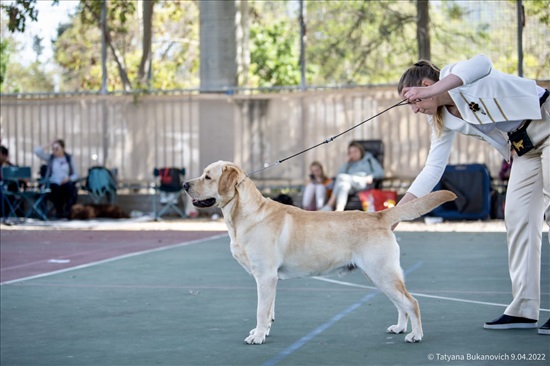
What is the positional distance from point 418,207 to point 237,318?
1.83m

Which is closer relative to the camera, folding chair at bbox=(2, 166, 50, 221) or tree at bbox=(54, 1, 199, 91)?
folding chair at bbox=(2, 166, 50, 221)

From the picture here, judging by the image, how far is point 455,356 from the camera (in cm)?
575

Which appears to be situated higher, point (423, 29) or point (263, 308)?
point (423, 29)

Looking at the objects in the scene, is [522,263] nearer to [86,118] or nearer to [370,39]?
[86,118]

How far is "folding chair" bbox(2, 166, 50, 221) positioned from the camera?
18672mm

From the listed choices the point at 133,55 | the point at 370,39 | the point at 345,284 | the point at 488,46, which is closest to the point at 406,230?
the point at 488,46

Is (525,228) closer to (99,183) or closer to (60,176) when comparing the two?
(60,176)

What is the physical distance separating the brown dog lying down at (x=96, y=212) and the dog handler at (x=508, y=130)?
13.5 metres

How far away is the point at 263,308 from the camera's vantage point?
6.36m

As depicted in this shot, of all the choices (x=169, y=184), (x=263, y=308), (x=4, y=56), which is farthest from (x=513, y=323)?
(x=4, y=56)

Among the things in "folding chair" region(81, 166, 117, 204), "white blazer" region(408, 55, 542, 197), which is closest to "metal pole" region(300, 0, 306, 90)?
"folding chair" region(81, 166, 117, 204)

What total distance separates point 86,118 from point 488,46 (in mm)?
8340

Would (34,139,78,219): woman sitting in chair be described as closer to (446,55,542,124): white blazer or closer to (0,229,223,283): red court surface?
(0,229,223,283): red court surface

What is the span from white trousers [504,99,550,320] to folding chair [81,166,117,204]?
46.2 feet
